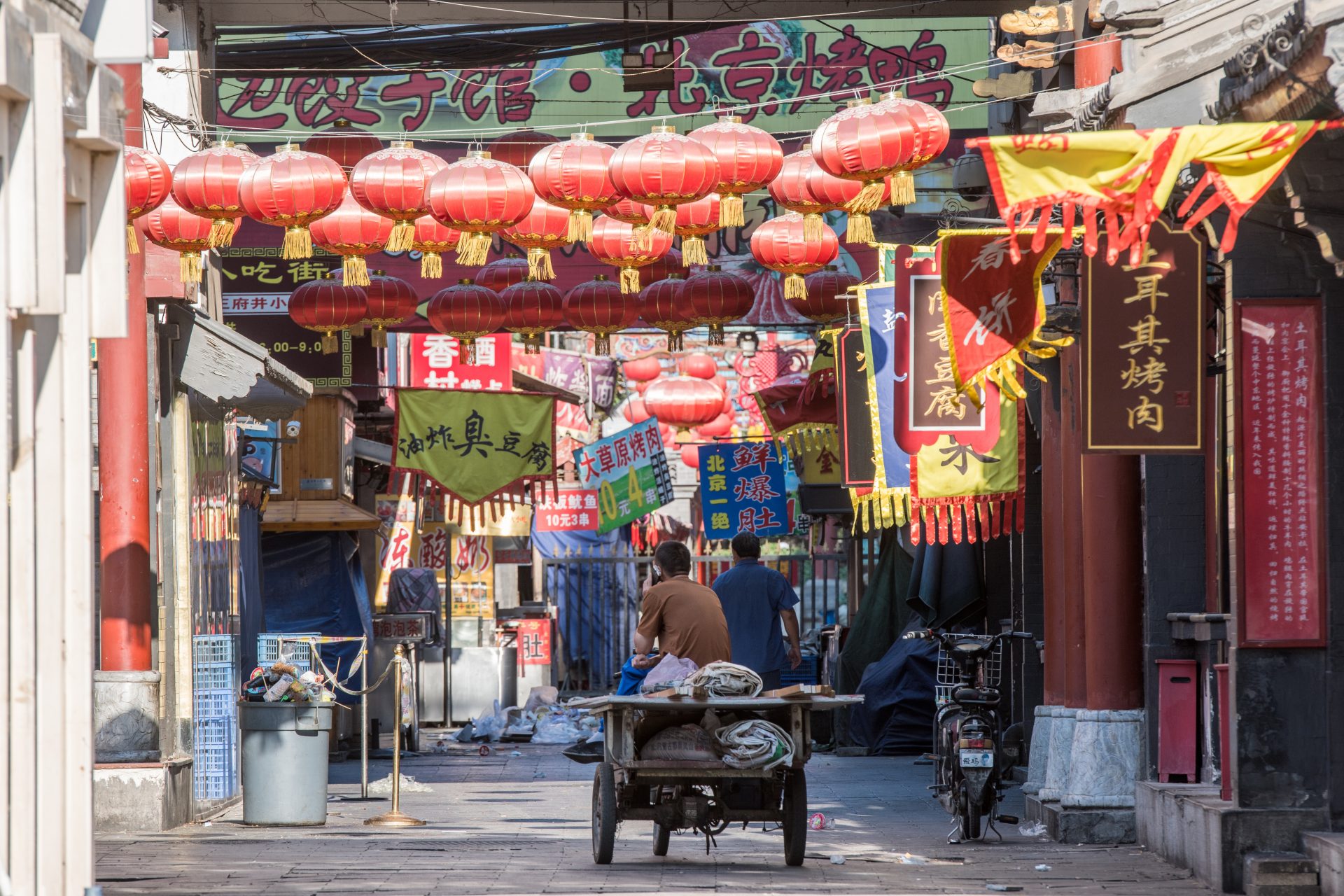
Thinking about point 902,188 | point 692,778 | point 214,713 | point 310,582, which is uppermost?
point 902,188

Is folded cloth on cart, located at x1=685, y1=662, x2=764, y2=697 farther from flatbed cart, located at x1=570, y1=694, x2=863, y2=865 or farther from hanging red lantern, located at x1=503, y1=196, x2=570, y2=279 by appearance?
hanging red lantern, located at x1=503, y1=196, x2=570, y2=279

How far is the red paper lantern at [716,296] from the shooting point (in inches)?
607

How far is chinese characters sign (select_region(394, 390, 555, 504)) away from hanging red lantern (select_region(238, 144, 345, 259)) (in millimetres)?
7969

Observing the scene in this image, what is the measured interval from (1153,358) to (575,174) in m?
3.96

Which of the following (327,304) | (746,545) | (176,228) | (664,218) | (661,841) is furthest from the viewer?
(327,304)

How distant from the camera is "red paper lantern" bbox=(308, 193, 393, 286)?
1318cm

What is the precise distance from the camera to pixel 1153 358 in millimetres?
9750

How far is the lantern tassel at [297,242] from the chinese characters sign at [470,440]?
24.4ft

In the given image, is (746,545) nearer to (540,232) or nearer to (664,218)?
(664,218)

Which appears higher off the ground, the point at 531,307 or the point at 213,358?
the point at 531,307

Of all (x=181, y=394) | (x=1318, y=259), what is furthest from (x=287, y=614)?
(x=1318, y=259)

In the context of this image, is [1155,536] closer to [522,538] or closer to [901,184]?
[901,184]

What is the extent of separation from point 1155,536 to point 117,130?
7118 millimetres

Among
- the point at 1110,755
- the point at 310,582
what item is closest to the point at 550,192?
the point at 1110,755
